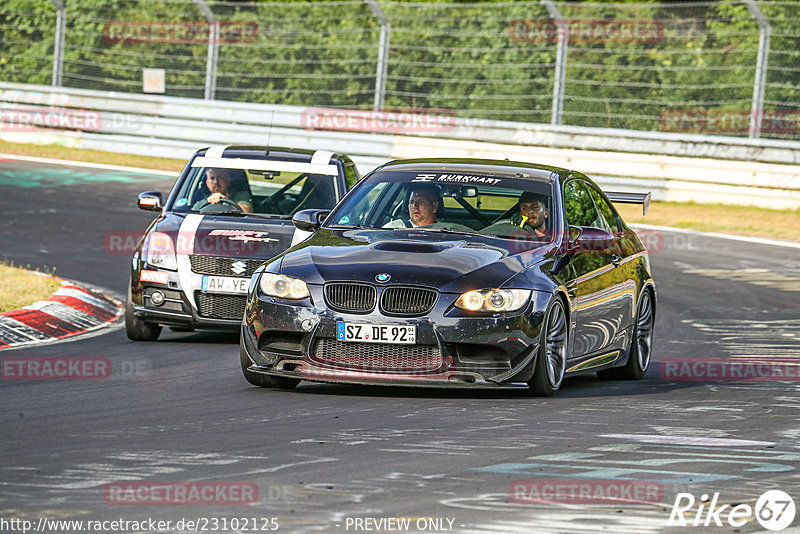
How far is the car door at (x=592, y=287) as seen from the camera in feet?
31.1

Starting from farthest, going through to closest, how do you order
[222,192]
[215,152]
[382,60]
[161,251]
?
[382,60] → [215,152] → [222,192] → [161,251]

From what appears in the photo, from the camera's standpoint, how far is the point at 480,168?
33.6 ft

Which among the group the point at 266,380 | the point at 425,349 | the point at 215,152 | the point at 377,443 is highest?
the point at 215,152

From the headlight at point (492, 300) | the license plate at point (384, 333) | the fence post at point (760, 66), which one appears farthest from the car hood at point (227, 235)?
the fence post at point (760, 66)

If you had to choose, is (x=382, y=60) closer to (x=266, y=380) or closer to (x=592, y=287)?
(x=592, y=287)

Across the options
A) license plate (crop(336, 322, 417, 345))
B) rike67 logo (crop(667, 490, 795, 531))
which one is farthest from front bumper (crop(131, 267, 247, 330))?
rike67 logo (crop(667, 490, 795, 531))

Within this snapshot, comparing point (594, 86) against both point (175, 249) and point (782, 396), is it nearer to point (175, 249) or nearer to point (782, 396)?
point (175, 249)

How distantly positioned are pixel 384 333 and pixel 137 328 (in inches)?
154

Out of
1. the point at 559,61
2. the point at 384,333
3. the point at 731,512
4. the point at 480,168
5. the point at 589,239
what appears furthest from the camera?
the point at 559,61

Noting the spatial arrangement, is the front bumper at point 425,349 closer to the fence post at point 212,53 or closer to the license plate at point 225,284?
the license plate at point 225,284

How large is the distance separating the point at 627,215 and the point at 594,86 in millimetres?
2569

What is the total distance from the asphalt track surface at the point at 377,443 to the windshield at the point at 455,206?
1164mm

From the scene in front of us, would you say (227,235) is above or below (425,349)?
above

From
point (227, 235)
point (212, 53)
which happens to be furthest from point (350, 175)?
point (212, 53)
